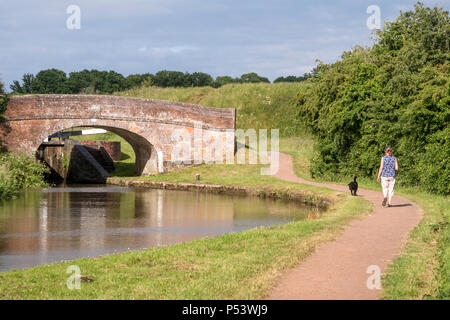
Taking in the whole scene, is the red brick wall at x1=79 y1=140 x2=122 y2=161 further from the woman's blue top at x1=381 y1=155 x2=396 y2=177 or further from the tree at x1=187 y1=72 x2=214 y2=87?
the tree at x1=187 y1=72 x2=214 y2=87

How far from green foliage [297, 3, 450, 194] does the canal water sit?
13.6 ft

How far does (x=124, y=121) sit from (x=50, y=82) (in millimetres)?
52168

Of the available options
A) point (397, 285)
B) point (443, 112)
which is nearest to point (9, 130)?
point (443, 112)

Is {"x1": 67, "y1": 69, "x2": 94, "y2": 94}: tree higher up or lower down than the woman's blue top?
Answer: higher up

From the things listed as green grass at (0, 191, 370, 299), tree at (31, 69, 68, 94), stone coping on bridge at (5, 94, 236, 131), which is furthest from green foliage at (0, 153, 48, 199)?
tree at (31, 69, 68, 94)

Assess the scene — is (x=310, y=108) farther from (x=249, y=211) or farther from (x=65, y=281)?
(x=65, y=281)

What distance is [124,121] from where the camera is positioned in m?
31.7

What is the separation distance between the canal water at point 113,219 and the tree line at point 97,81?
5513 centimetres

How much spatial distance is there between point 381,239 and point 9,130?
76.9ft

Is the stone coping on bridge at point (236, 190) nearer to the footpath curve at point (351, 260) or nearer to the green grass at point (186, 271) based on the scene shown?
the footpath curve at point (351, 260)

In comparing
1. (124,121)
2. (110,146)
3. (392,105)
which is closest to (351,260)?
(392,105)

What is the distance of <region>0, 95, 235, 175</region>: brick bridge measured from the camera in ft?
98.4

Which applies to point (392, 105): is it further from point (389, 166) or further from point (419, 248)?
point (419, 248)

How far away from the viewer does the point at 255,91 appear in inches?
2213
